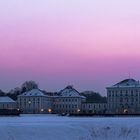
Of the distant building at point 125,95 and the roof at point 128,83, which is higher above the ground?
the roof at point 128,83

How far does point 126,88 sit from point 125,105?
6628 millimetres

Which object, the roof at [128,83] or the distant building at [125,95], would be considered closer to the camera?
the distant building at [125,95]

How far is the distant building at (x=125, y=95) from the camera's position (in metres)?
189

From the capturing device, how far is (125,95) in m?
190

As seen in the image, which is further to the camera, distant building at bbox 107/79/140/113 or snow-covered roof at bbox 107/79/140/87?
snow-covered roof at bbox 107/79/140/87

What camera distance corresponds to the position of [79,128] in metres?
35.9

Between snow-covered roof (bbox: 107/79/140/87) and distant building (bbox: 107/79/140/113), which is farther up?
snow-covered roof (bbox: 107/79/140/87)

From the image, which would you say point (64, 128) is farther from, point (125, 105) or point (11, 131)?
point (125, 105)

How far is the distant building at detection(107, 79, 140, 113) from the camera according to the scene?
621ft

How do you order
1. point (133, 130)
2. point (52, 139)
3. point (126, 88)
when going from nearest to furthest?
point (52, 139) < point (133, 130) < point (126, 88)

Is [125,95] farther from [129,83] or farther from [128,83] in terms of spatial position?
[129,83]

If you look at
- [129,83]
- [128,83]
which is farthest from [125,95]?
[129,83]

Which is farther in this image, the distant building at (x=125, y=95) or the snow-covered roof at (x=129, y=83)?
the snow-covered roof at (x=129, y=83)

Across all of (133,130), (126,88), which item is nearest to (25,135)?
(133,130)
